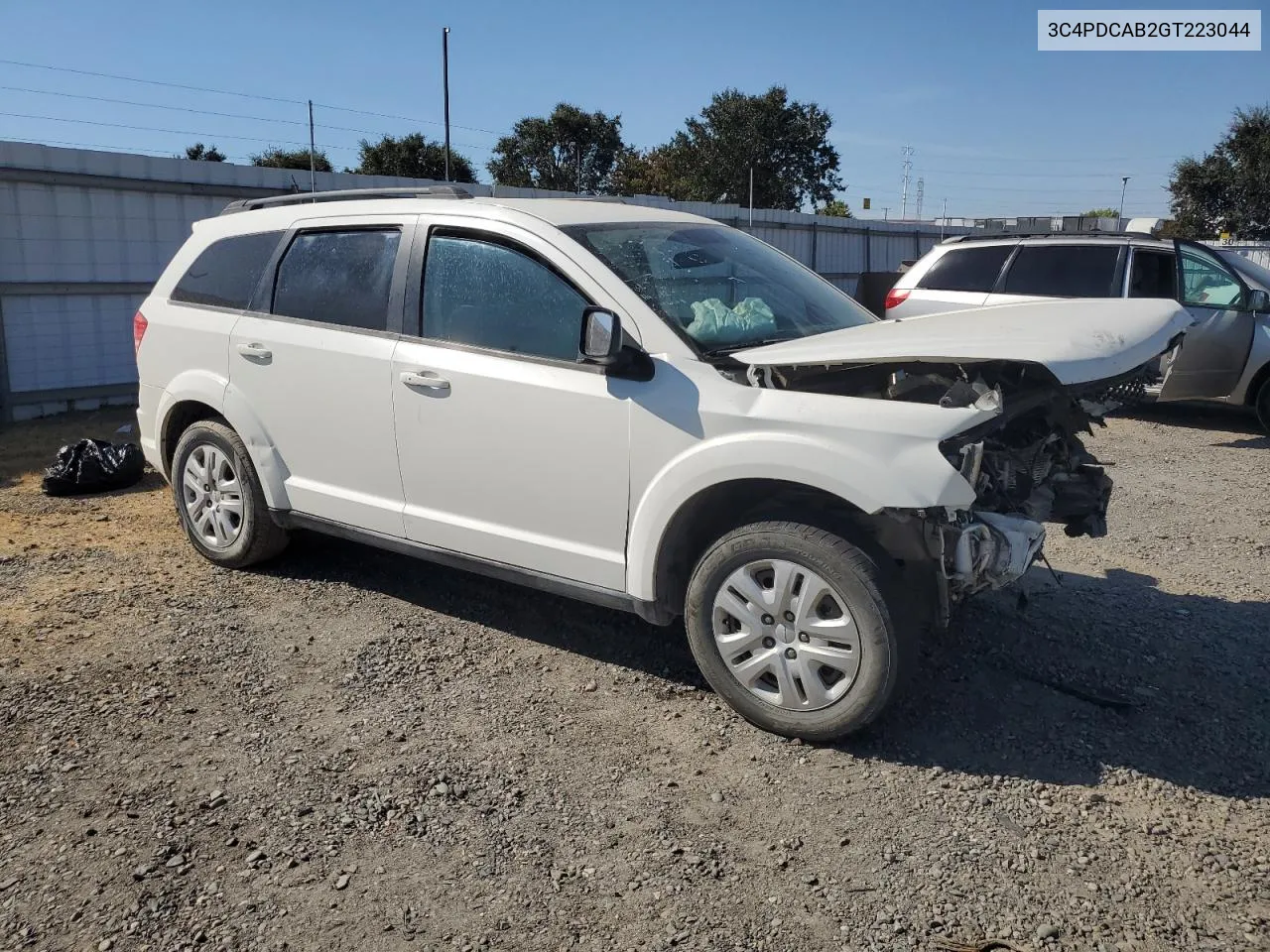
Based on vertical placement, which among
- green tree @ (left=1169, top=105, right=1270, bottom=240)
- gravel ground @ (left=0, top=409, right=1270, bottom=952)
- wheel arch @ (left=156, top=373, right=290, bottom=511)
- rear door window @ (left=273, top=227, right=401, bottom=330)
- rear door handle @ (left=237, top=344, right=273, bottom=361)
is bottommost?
gravel ground @ (left=0, top=409, right=1270, bottom=952)

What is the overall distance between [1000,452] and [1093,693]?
3.51 feet

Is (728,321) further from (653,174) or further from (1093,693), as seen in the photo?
(653,174)

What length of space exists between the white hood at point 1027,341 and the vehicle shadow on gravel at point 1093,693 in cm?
131

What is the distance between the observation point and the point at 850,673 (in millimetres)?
3568

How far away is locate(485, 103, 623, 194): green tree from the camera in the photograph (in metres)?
48.6

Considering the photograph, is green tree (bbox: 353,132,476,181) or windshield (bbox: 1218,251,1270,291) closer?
windshield (bbox: 1218,251,1270,291)

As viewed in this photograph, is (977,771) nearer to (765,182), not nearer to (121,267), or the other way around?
(121,267)

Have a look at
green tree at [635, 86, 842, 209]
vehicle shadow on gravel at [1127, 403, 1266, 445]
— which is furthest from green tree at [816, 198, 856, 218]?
vehicle shadow on gravel at [1127, 403, 1266, 445]

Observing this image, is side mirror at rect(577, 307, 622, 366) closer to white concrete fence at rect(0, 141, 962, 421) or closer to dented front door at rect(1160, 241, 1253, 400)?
dented front door at rect(1160, 241, 1253, 400)

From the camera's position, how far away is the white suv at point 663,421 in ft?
11.6

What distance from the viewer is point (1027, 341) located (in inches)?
141

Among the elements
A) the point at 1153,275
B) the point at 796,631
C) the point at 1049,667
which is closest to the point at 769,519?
the point at 796,631

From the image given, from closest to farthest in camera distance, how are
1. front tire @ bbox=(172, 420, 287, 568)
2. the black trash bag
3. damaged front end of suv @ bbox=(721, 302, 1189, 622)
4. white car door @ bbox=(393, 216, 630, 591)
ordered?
1. damaged front end of suv @ bbox=(721, 302, 1189, 622)
2. white car door @ bbox=(393, 216, 630, 591)
3. front tire @ bbox=(172, 420, 287, 568)
4. the black trash bag

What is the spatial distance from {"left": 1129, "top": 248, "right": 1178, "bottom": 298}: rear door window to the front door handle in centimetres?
768
